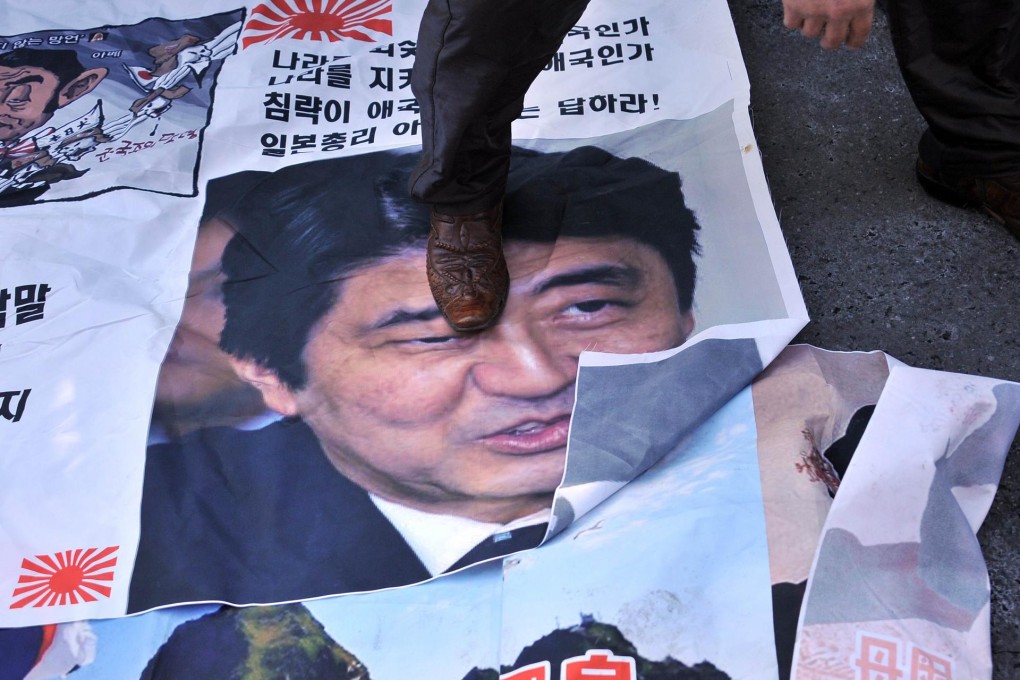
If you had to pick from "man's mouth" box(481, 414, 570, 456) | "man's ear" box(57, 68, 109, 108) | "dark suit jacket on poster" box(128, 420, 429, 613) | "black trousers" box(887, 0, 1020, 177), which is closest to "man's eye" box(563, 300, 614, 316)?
"man's mouth" box(481, 414, 570, 456)

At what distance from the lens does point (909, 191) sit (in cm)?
110

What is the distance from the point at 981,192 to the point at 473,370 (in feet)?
2.10

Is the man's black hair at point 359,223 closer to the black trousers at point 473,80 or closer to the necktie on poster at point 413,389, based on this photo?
the necktie on poster at point 413,389

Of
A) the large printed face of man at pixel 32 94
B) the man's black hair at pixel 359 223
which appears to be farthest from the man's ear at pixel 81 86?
the man's black hair at pixel 359 223

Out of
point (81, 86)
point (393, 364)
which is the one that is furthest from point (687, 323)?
point (81, 86)

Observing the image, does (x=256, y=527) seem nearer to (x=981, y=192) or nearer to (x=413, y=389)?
(x=413, y=389)

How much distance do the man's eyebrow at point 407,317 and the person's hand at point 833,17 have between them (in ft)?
1.55

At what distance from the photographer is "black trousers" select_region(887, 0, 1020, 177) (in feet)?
2.97

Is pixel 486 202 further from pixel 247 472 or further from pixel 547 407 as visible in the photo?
pixel 247 472

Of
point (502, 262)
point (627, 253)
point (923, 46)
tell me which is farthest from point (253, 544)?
point (923, 46)

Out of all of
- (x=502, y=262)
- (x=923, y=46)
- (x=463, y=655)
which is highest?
(x=923, y=46)

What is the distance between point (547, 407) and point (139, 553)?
0.41m

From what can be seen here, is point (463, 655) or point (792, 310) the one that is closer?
point (463, 655)

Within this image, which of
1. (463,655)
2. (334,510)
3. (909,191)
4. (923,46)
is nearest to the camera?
(463,655)
